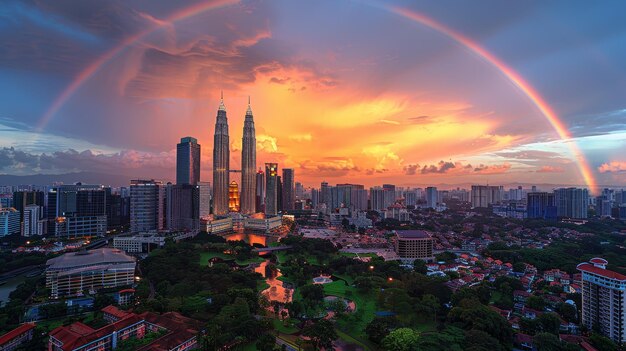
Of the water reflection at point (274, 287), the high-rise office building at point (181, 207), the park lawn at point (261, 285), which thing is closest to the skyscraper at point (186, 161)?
the high-rise office building at point (181, 207)

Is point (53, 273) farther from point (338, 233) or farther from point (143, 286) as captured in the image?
→ point (338, 233)

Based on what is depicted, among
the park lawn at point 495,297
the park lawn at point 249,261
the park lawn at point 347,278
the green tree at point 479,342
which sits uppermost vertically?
the green tree at point 479,342

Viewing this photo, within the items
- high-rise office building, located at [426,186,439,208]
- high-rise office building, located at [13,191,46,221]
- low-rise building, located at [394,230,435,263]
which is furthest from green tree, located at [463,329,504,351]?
high-rise office building, located at [426,186,439,208]

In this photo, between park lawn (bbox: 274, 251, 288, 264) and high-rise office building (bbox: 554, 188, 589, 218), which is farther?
Result: high-rise office building (bbox: 554, 188, 589, 218)

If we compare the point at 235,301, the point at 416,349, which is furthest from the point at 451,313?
the point at 235,301

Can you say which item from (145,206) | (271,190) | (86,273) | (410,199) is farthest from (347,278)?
(410,199)

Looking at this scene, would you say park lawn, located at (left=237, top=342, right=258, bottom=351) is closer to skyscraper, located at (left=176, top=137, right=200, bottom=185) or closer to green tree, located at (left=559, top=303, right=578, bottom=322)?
green tree, located at (left=559, top=303, right=578, bottom=322)

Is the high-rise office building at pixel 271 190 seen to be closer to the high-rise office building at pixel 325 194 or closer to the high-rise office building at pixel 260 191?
the high-rise office building at pixel 260 191
